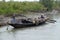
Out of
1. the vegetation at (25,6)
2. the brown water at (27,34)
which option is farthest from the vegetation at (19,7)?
the brown water at (27,34)

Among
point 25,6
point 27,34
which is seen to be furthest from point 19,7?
point 27,34

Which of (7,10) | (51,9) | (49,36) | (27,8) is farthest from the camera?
(51,9)

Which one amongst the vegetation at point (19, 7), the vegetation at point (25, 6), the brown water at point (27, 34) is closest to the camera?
the brown water at point (27, 34)

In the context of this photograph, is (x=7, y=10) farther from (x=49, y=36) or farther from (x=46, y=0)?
(x=49, y=36)

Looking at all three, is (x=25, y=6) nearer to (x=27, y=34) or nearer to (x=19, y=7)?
(x=19, y=7)

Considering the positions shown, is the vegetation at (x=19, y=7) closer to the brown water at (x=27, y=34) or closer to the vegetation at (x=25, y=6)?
the vegetation at (x=25, y=6)

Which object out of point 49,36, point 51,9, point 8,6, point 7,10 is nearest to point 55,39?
point 49,36

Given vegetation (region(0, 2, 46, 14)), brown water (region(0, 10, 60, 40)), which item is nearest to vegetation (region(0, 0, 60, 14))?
vegetation (region(0, 2, 46, 14))

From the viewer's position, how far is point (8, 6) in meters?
42.1

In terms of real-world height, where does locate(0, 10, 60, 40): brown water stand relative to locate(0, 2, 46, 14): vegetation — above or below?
below

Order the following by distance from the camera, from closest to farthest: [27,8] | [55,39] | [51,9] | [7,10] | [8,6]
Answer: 1. [55,39]
2. [7,10]
3. [8,6]
4. [27,8]
5. [51,9]

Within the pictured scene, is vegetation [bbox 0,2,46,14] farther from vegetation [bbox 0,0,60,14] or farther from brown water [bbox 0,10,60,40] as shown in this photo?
brown water [bbox 0,10,60,40]

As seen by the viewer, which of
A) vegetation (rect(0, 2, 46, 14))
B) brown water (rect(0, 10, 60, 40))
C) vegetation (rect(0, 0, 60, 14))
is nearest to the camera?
brown water (rect(0, 10, 60, 40))

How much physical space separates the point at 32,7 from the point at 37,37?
2588 centimetres
